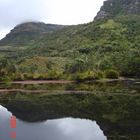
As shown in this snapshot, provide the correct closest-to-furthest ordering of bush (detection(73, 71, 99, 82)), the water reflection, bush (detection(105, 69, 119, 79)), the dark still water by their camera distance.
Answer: the water reflection < the dark still water < bush (detection(73, 71, 99, 82)) < bush (detection(105, 69, 119, 79))

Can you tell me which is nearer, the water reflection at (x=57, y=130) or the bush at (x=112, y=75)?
the water reflection at (x=57, y=130)

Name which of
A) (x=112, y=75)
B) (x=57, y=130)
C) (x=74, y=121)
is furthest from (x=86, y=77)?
(x=57, y=130)

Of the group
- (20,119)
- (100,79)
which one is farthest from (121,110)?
(100,79)

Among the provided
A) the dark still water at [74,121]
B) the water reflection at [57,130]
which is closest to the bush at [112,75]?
the dark still water at [74,121]

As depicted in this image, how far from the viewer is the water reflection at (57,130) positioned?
27531mm

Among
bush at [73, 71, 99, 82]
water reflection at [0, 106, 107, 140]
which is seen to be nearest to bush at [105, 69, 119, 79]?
bush at [73, 71, 99, 82]

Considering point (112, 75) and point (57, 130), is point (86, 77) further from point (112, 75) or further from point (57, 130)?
point (57, 130)

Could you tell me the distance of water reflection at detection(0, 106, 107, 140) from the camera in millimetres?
27531

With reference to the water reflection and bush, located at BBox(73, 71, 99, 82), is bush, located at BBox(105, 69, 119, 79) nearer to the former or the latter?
bush, located at BBox(73, 71, 99, 82)

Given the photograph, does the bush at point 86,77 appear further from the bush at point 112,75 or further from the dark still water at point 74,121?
the dark still water at point 74,121

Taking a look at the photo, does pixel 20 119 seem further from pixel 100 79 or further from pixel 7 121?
pixel 100 79

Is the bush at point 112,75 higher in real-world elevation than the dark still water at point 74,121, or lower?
lower

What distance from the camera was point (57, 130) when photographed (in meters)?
30.7

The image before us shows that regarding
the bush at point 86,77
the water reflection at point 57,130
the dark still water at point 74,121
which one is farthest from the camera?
the bush at point 86,77
